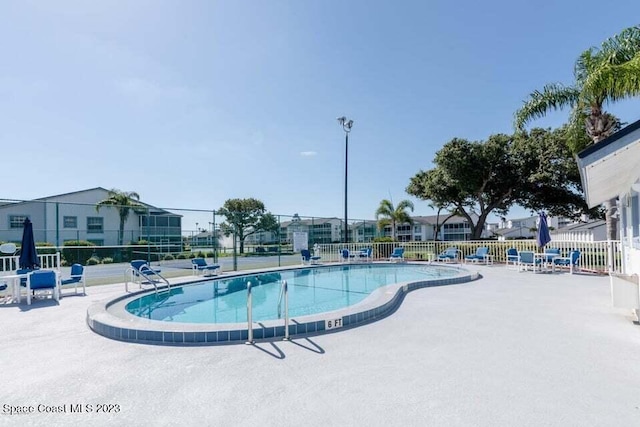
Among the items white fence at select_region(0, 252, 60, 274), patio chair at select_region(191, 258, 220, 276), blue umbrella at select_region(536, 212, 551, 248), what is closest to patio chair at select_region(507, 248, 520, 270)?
blue umbrella at select_region(536, 212, 551, 248)

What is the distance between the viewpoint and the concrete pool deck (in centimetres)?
263

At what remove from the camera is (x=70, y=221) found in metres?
16.9

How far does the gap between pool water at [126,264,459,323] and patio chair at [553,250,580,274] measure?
12.0 ft

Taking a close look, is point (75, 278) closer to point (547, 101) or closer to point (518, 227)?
point (547, 101)

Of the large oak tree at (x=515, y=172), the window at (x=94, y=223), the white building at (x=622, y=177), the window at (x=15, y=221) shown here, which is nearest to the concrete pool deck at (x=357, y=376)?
the white building at (x=622, y=177)

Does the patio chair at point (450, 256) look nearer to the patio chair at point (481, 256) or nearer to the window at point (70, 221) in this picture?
the patio chair at point (481, 256)

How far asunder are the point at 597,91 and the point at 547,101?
4.05 m

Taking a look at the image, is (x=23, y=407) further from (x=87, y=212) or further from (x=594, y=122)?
(x=87, y=212)

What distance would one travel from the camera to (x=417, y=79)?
14.1 metres

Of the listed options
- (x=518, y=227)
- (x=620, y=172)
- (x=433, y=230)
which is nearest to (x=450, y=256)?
(x=620, y=172)

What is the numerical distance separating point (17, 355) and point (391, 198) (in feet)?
104

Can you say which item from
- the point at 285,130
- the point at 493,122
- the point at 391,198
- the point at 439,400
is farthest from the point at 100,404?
the point at 391,198

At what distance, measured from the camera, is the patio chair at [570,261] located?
11.4 metres

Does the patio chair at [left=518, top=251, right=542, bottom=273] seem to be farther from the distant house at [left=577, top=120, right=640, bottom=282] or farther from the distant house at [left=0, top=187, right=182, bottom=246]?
the distant house at [left=0, top=187, right=182, bottom=246]
